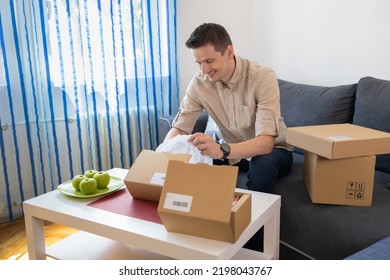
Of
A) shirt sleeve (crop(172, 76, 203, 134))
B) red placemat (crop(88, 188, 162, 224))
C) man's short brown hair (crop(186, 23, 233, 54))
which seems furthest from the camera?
shirt sleeve (crop(172, 76, 203, 134))

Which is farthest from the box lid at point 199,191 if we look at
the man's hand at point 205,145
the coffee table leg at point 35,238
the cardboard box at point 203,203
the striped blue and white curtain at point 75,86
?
the striped blue and white curtain at point 75,86

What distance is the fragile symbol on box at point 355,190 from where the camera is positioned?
4.40ft

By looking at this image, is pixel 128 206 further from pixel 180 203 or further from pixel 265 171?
pixel 265 171

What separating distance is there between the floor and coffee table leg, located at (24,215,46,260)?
47 cm

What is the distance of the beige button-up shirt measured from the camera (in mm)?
1576

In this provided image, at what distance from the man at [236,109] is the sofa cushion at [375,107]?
378 mm

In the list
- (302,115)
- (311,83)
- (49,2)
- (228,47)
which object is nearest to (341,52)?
(311,83)

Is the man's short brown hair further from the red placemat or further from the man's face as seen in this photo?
the red placemat

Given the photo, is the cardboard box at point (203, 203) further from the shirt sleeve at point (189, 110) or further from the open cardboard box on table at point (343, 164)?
the shirt sleeve at point (189, 110)

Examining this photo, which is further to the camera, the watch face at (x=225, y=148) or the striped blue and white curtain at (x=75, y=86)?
the striped blue and white curtain at (x=75, y=86)

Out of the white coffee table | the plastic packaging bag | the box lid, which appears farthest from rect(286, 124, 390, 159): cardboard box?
the box lid

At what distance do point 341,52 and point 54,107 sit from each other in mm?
1664

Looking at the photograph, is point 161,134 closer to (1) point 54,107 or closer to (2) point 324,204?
(1) point 54,107

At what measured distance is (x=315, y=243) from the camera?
1.35m
